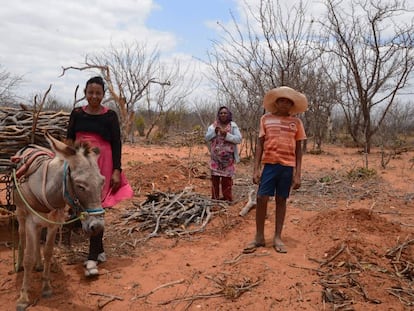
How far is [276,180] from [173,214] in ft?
6.12

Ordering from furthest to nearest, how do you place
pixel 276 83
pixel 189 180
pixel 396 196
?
1. pixel 276 83
2. pixel 189 180
3. pixel 396 196

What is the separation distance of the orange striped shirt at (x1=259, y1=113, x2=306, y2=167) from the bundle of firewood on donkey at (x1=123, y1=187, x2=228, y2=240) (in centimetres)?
161

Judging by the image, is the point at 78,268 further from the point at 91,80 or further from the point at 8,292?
the point at 91,80

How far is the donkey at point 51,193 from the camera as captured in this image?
8.77ft

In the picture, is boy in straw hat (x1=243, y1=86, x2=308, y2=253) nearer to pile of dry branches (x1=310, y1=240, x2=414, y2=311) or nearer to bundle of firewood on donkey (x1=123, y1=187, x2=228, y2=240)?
pile of dry branches (x1=310, y1=240, x2=414, y2=311)

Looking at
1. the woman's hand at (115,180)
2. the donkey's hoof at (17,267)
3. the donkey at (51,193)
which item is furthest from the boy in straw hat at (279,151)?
Result: the donkey's hoof at (17,267)

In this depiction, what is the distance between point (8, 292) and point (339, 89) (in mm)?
14422

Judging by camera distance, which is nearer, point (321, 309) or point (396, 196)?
point (321, 309)

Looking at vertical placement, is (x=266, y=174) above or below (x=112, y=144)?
below

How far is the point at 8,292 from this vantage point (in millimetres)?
3420

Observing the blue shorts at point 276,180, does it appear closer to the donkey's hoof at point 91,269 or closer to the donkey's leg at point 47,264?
the donkey's hoof at point 91,269

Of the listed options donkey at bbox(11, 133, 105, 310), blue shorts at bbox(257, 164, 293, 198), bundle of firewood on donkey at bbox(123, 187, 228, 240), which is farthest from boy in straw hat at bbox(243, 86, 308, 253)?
donkey at bbox(11, 133, 105, 310)

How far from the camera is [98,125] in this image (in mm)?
3600

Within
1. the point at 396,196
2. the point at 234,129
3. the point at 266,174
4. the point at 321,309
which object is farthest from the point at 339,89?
the point at 321,309
